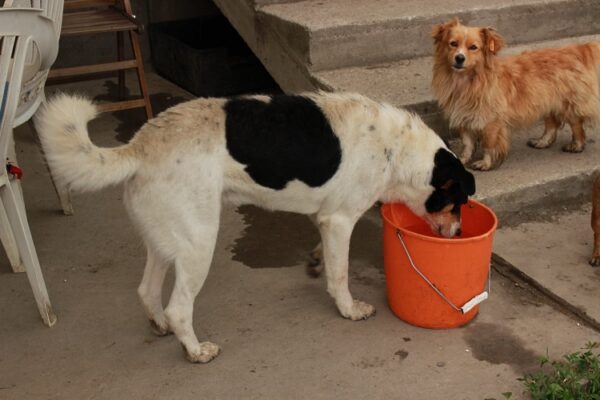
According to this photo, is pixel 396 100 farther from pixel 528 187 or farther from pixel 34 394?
pixel 34 394

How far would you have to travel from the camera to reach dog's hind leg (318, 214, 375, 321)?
3.19m

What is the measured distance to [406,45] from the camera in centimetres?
518

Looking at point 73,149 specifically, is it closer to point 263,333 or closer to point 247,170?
point 247,170

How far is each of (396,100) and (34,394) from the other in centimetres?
271

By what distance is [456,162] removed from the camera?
10.6 ft

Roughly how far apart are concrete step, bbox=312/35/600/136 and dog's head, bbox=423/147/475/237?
1.29 meters

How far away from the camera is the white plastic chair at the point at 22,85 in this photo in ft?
9.58

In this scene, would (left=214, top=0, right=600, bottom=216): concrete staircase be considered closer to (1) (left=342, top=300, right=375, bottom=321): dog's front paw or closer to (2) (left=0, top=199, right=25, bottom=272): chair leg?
(1) (left=342, top=300, right=375, bottom=321): dog's front paw

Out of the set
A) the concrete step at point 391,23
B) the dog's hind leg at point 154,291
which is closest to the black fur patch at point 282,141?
the dog's hind leg at point 154,291

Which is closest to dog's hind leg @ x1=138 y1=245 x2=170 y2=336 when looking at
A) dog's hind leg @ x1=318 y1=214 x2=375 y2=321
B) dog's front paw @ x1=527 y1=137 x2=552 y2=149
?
dog's hind leg @ x1=318 y1=214 x2=375 y2=321

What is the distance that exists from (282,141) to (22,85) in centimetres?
127

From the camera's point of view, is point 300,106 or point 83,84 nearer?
point 300,106

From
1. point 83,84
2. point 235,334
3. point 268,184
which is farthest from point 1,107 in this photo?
point 83,84

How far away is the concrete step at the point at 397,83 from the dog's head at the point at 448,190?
1291 mm
